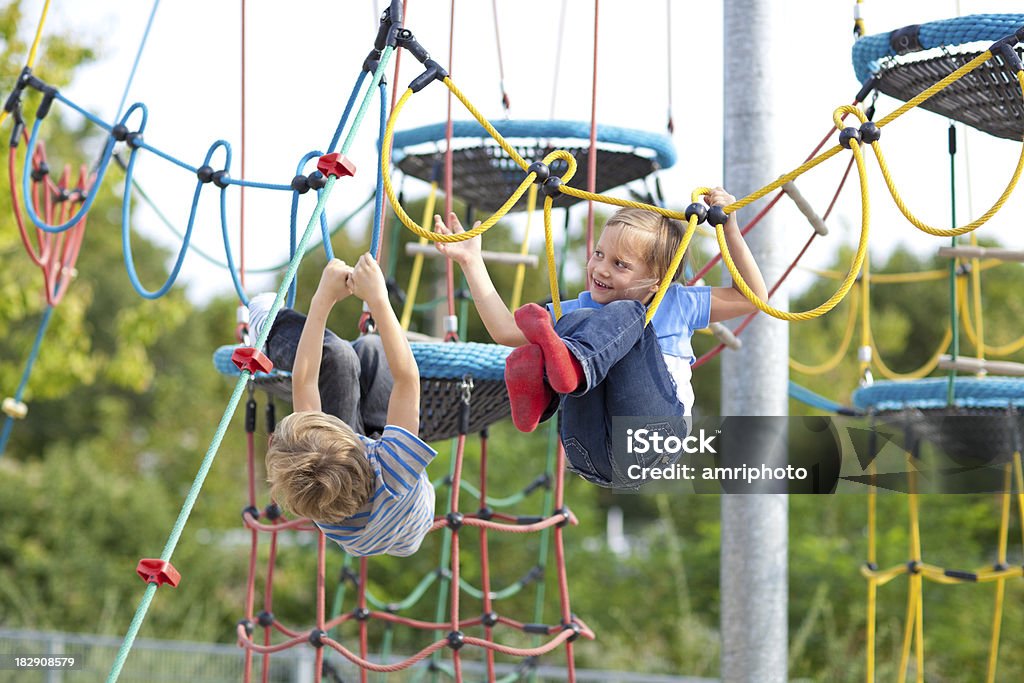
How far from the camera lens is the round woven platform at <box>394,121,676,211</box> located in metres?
2.84

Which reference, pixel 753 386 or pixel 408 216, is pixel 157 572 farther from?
pixel 753 386

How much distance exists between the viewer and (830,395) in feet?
28.3

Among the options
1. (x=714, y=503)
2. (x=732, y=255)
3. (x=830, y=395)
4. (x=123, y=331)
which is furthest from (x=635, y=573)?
(x=732, y=255)

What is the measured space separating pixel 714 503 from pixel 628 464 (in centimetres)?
617

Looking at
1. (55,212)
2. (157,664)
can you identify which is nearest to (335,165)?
(55,212)

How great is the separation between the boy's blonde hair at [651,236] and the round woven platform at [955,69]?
1.97ft

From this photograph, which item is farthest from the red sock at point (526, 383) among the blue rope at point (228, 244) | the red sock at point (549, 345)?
the blue rope at point (228, 244)

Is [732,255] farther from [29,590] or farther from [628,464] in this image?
[29,590]

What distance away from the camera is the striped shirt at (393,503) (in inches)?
83.0

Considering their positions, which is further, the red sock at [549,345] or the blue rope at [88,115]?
the blue rope at [88,115]

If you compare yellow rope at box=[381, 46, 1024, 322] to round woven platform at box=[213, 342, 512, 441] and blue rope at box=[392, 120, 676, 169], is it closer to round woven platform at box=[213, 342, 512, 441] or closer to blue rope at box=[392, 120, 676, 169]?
round woven platform at box=[213, 342, 512, 441]

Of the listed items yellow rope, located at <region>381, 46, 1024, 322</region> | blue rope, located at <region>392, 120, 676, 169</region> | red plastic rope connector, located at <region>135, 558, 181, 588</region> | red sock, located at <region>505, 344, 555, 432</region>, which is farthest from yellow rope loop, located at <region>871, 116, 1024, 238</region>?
red plastic rope connector, located at <region>135, 558, 181, 588</region>

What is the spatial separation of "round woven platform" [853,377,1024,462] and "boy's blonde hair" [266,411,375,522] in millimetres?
1454

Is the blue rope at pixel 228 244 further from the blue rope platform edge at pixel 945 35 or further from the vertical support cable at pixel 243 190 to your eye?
the blue rope platform edge at pixel 945 35
